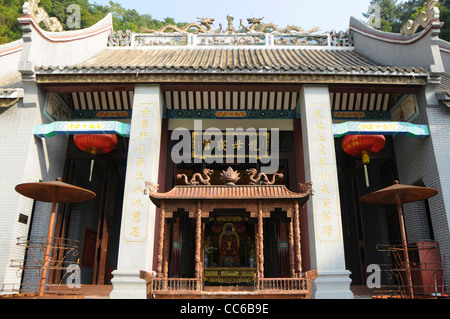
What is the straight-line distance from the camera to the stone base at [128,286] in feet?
20.4

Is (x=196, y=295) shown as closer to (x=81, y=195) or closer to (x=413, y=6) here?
(x=81, y=195)

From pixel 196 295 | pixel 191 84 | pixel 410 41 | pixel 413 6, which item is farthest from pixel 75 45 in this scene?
pixel 413 6

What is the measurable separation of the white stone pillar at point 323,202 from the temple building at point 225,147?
27 millimetres

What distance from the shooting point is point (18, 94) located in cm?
784

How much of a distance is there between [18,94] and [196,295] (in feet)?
19.5

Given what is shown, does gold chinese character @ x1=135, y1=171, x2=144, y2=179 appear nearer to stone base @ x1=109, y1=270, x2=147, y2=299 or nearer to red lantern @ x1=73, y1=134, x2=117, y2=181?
red lantern @ x1=73, y1=134, x2=117, y2=181

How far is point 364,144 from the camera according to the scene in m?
8.09

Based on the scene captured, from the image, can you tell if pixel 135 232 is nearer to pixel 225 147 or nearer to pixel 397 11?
pixel 225 147

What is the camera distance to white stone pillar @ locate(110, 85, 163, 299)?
250 inches

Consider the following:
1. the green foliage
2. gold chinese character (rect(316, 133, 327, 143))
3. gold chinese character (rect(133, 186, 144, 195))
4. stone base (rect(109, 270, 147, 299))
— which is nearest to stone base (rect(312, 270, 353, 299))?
gold chinese character (rect(316, 133, 327, 143))

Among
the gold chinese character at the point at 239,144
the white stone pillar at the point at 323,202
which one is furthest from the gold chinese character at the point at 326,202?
the gold chinese character at the point at 239,144

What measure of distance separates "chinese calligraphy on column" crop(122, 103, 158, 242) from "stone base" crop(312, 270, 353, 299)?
3.30m

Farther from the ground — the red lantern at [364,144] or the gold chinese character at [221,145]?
the gold chinese character at [221,145]

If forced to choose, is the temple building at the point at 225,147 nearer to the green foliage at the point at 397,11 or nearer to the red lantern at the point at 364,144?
the red lantern at the point at 364,144
